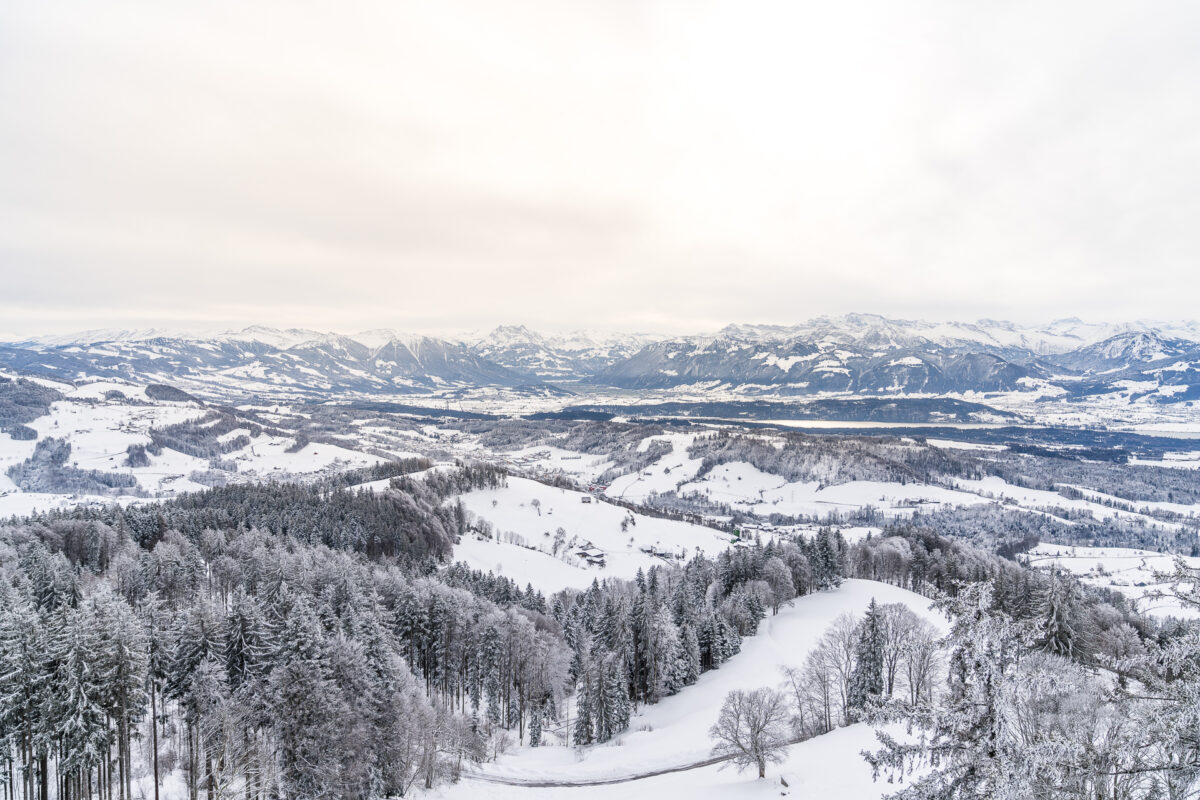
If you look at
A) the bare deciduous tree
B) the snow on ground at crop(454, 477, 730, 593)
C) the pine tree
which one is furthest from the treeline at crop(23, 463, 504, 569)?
the bare deciduous tree

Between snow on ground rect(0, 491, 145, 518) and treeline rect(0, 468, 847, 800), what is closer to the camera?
treeline rect(0, 468, 847, 800)

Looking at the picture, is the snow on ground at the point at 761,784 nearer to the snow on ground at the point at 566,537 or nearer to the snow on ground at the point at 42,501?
the snow on ground at the point at 566,537

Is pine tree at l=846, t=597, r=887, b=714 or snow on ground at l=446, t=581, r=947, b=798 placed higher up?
pine tree at l=846, t=597, r=887, b=714

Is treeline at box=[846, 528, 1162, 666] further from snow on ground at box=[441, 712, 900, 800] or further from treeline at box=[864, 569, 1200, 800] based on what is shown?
snow on ground at box=[441, 712, 900, 800]

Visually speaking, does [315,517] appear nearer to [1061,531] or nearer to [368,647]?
[368,647]

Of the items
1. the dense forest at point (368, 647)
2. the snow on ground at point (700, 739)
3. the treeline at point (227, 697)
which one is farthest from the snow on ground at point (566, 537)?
the treeline at point (227, 697)

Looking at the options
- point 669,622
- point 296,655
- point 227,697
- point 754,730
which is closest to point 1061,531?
point 669,622

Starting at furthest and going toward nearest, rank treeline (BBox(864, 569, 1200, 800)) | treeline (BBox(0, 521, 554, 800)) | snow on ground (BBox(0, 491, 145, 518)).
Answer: snow on ground (BBox(0, 491, 145, 518))
treeline (BBox(0, 521, 554, 800))
treeline (BBox(864, 569, 1200, 800))
